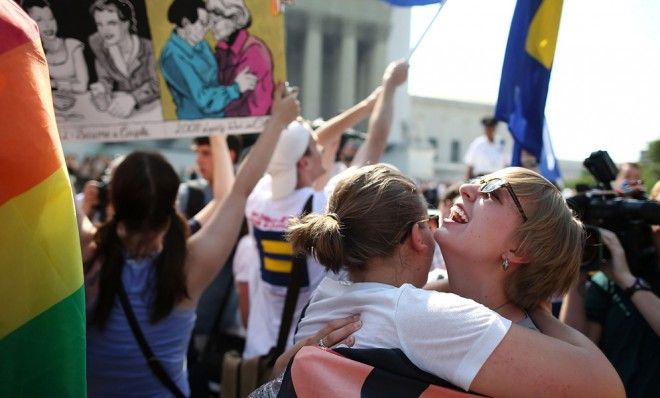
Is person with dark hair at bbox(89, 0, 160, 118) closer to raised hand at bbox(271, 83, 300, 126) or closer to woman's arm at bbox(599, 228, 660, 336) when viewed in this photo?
raised hand at bbox(271, 83, 300, 126)

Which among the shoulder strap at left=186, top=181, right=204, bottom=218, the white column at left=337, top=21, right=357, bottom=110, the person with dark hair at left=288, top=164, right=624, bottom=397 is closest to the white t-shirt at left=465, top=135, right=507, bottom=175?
the shoulder strap at left=186, top=181, right=204, bottom=218

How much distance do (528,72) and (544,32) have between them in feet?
0.70

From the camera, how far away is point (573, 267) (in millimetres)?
1615

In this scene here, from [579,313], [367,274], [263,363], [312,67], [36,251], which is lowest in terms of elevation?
[312,67]

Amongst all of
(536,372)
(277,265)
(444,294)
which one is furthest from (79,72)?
(536,372)

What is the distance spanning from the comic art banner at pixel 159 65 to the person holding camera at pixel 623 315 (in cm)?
148

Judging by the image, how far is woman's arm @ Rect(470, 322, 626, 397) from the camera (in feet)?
4.25

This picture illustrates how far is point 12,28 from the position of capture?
1343 millimetres

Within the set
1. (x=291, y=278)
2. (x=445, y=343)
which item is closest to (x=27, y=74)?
(x=445, y=343)

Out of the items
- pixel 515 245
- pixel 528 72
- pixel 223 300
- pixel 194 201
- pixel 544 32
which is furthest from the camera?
pixel 194 201

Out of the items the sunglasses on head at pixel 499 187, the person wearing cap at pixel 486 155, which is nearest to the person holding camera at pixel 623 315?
the sunglasses on head at pixel 499 187

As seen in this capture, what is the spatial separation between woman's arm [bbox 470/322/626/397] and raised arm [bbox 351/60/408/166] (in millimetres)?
1888

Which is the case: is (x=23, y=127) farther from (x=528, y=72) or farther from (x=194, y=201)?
(x=194, y=201)

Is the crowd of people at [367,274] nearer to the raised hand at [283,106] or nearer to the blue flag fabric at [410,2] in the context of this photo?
the raised hand at [283,106]
